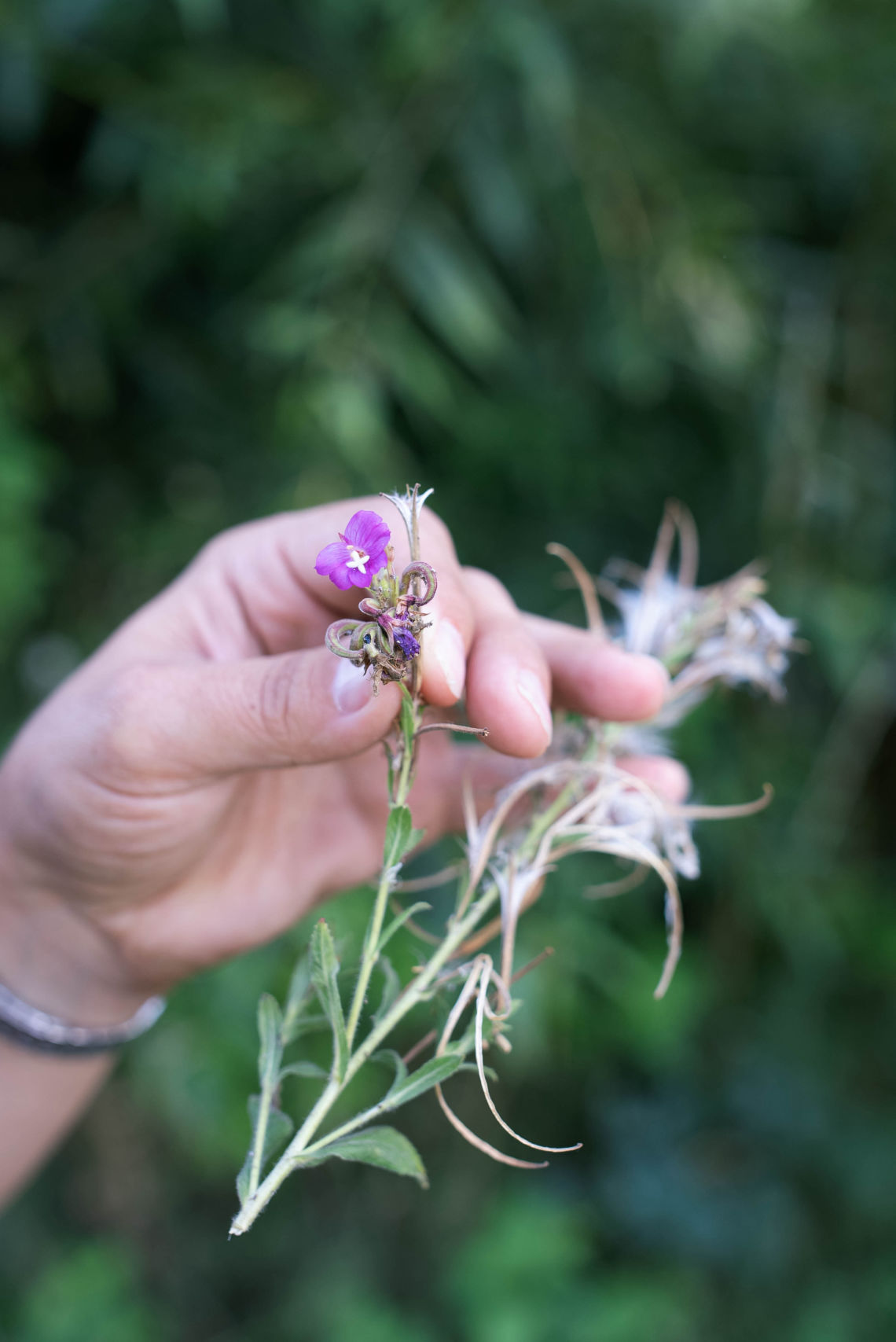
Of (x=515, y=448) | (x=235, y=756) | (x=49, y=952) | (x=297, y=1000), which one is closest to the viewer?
(x=297, y=1000)

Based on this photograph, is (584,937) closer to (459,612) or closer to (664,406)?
(664,406)

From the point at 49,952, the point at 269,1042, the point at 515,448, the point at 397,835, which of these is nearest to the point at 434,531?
the point at 397,835

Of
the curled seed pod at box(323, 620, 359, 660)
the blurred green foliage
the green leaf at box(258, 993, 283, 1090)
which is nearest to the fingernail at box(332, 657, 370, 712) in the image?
the curled seed pod at box(323, 620, 359, 660)

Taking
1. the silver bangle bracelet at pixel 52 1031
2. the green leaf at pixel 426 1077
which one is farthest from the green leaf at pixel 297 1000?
the silver bangle bracelet at pixel 52 1031

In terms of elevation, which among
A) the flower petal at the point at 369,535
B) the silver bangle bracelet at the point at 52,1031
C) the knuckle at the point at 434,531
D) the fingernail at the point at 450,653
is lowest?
the silver bangle bracelet at the point at 52,1031

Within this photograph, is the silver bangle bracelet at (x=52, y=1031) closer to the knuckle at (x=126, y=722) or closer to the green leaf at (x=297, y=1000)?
the knuckle at (x=126, y=722)

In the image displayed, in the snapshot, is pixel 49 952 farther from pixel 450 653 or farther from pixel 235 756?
pixel 450 653

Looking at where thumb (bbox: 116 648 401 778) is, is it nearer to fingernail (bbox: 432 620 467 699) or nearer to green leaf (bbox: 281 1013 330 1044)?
fingernail (bbox: 432 620 467 699)
